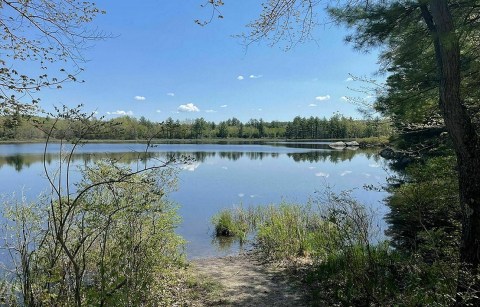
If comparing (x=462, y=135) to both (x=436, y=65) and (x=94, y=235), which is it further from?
(x=94, y=235)

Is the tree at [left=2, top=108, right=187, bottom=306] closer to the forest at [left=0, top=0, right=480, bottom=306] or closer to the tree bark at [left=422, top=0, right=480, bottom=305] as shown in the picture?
A: the forest at [left=0, top=0, right=480, bottom=306]

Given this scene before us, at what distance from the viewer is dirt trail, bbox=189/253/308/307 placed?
5841mm

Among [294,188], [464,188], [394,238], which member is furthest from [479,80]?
[294,188]

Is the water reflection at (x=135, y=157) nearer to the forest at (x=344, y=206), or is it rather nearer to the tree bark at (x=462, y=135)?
the forest at (x=344, y=206)

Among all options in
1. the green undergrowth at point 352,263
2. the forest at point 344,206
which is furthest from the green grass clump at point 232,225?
the forest at point 344,206

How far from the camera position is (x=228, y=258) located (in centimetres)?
995

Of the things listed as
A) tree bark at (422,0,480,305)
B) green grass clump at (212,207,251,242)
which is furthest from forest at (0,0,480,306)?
green grass clump at (212,207,251,242)

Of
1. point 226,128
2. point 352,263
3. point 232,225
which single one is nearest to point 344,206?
point 352,263

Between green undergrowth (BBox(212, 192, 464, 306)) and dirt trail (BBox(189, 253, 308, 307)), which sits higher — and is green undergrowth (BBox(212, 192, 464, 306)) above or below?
above

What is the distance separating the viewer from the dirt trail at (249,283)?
5841 mm

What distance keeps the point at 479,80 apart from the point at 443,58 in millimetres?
1506

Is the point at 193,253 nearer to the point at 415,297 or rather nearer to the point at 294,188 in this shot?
the point at 415,297

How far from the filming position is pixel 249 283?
275 inches

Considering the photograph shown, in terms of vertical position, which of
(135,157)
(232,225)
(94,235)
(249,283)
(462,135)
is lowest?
(232,225)
